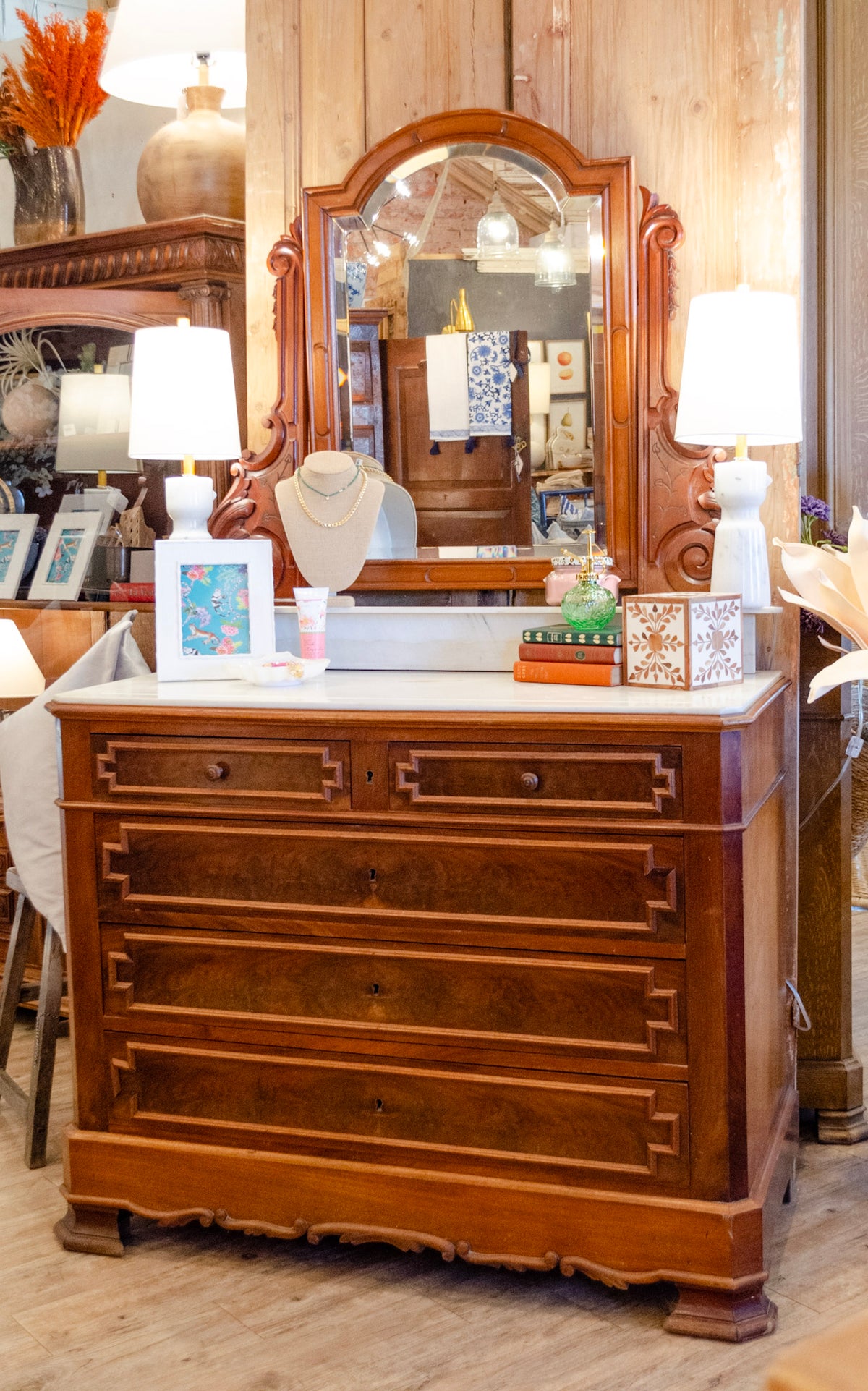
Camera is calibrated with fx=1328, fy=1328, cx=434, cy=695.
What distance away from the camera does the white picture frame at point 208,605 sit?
2480 mm

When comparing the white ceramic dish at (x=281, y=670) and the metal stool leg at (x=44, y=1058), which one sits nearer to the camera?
the white ceramic dish at (x=281, y=670)

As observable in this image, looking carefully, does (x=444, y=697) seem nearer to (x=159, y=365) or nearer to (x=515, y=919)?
(x=515, y=919)

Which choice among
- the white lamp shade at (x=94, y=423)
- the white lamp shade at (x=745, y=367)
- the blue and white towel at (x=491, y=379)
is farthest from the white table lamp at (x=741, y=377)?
the white lamp shade at (x=94, y=423)

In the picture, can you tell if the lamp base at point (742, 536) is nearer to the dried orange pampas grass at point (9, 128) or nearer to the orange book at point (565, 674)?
the orange book at point (565, 674)

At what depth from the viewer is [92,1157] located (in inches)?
93.0

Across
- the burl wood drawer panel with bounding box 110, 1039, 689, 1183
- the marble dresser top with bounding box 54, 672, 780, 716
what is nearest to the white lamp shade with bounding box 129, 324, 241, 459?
the marble dresser top with bounding box 54, 672, 780, 716

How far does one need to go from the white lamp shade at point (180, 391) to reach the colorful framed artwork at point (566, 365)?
0.64 metres

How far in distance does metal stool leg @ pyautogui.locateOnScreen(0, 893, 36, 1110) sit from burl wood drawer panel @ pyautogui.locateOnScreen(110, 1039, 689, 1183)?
1.95ft

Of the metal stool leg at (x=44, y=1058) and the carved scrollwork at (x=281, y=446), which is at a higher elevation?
the carved scrollwork at (x=281, y=446)

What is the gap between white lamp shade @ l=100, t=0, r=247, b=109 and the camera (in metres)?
3.21

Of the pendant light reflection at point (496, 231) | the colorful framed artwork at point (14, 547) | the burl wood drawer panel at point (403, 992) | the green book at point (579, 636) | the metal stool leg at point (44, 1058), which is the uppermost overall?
the pendant light reflection at point (496, 231)

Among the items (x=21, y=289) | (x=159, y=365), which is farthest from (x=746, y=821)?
(x=21, y=289)

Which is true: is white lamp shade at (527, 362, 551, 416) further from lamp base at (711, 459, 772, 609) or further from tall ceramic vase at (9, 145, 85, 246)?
tall ceramic vase at (9, 145, 85, 246)

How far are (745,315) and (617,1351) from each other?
1.71 metres
